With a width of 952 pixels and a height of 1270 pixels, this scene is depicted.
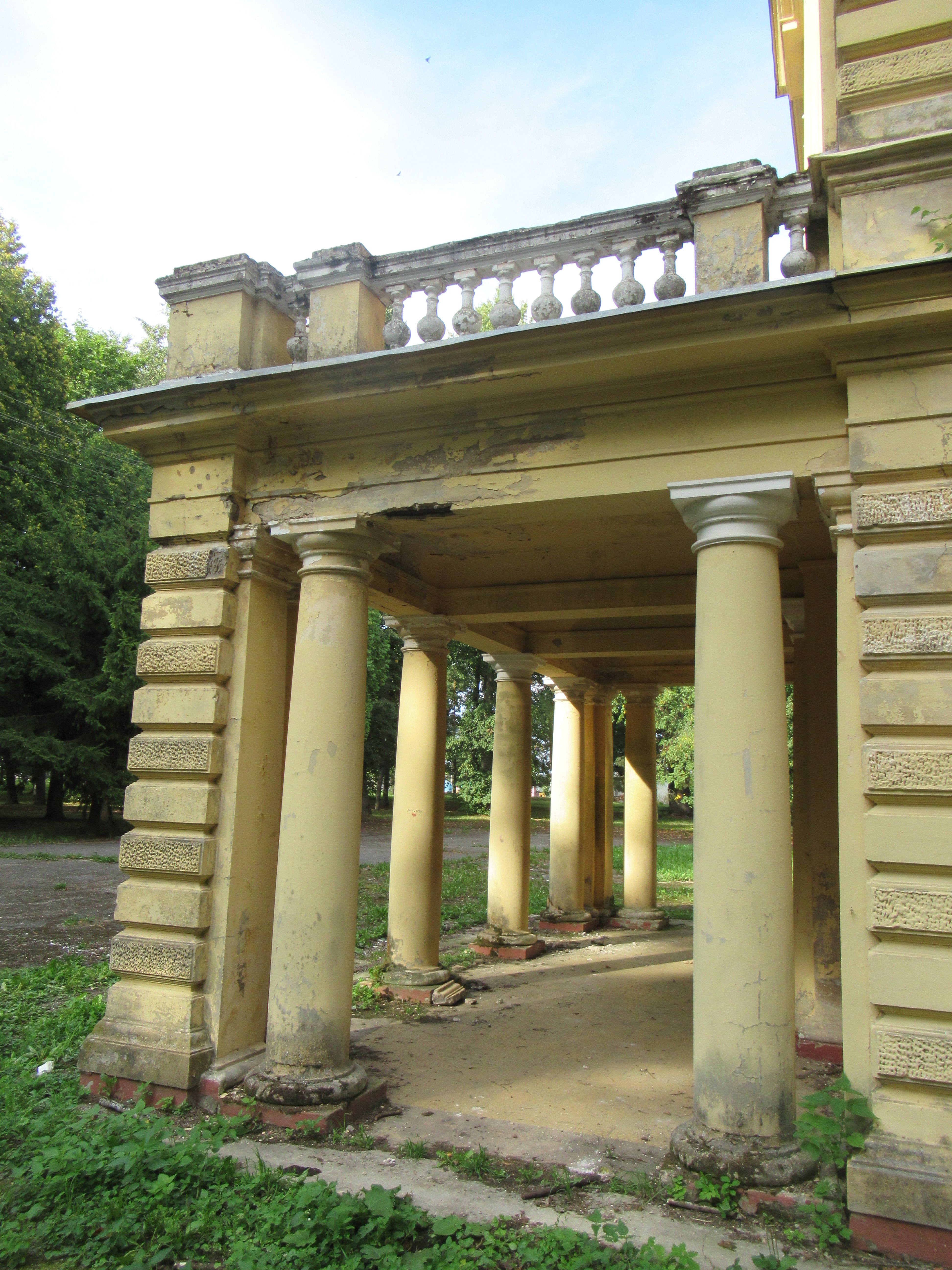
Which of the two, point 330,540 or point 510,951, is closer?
point 330,540

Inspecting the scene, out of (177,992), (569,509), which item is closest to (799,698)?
(569,509)

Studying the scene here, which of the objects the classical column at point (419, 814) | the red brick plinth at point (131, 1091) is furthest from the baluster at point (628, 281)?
the red brick plinth at point (131, 1091)

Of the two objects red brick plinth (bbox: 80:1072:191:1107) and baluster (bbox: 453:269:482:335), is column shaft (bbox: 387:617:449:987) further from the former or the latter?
baluster (bbox: 453:269:482:335)

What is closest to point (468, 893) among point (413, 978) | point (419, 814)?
point (413, 978)

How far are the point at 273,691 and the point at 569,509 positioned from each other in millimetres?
2235

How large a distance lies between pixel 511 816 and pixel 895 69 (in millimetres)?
7939

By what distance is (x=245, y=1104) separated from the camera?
15.1ft

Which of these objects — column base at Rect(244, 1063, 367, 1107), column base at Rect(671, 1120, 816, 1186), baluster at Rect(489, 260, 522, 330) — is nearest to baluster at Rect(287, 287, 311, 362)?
baluster at Rect(489, 260, 522, 330)

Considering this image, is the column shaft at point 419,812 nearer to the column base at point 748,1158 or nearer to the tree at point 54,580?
the column base at point 748,1158

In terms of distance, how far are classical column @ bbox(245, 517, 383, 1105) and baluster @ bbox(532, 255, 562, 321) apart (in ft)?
5.33

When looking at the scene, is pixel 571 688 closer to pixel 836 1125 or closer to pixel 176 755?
pixel 176 755

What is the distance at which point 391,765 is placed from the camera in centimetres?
3083

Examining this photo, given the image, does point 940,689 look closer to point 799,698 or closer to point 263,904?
point 799,698

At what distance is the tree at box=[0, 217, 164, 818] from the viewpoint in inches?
760
